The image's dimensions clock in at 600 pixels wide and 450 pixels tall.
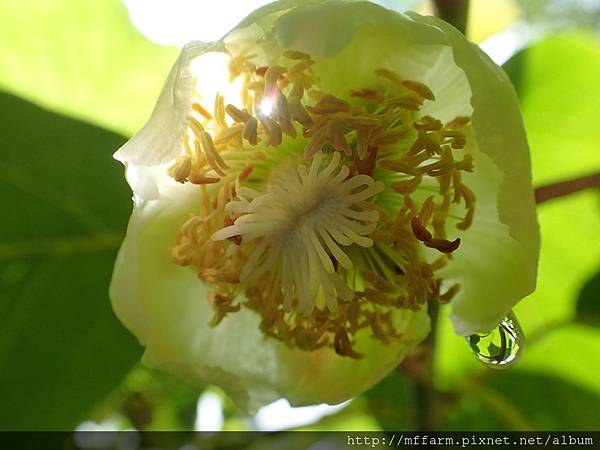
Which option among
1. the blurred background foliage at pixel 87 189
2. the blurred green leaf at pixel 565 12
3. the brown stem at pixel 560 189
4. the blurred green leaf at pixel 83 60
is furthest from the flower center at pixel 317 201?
the blurred green leaf at pixel 565 12

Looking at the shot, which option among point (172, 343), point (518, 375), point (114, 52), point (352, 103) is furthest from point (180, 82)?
point (518, 375)

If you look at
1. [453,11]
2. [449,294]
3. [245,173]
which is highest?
[453,11]

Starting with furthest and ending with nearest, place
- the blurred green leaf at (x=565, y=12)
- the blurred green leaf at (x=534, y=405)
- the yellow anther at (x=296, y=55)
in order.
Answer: the blurred green leaf at (x=565, y=12) → the blurred green leaf at (x=534, y=405) → the yellow anther at (x=296, y=55)

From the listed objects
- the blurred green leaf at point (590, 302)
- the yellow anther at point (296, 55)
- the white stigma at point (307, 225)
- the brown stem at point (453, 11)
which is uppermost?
the yellow anther at point (296, 55)

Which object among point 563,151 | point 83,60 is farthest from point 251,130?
point 563,151

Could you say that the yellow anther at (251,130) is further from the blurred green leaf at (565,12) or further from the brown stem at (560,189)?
the blurred green leaf at (565,12)

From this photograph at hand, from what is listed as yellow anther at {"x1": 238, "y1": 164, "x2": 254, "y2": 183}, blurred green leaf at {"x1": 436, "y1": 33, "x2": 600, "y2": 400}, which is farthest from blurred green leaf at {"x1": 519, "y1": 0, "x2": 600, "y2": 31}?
yellow anther at {"x1": 238, "y1": 164, "x2": 254, "y2": 183}

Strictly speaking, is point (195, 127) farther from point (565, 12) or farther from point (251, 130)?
point (565, 12)
